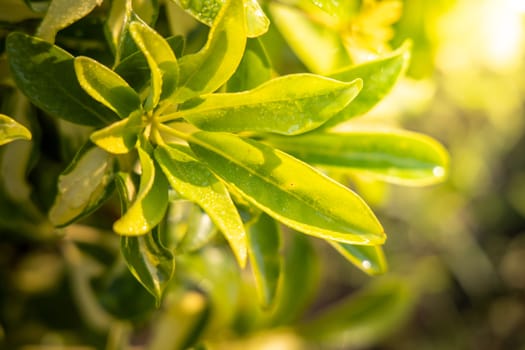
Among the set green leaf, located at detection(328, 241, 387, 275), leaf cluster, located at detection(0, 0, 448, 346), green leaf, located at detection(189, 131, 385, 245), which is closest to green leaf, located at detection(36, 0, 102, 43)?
leaf cluster, located at detection(0, 0, 448, 346)

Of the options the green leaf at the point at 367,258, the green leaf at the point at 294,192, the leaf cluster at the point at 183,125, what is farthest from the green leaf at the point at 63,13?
the green leaf at the point at 367,258

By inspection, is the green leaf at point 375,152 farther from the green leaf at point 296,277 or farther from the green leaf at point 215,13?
the green leaf at point 296,277

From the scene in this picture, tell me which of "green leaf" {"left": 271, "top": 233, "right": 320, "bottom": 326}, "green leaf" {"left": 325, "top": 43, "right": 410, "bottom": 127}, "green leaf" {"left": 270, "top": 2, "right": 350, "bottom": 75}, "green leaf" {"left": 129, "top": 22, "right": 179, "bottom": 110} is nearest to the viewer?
"green leaf" {"left": 129, "top": 22, "right": 179, "bottom": 110}

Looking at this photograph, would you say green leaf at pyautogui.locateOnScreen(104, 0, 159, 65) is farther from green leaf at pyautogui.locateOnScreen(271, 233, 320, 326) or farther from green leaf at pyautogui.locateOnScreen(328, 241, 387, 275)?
green leaf at pyautogui.locateOnScreen(271, 233, 320, 326)

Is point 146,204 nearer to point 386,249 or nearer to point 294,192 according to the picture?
point 294,192

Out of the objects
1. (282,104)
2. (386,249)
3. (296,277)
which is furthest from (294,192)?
(386,249)

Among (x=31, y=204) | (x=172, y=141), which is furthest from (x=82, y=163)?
(x=31, y=204)
